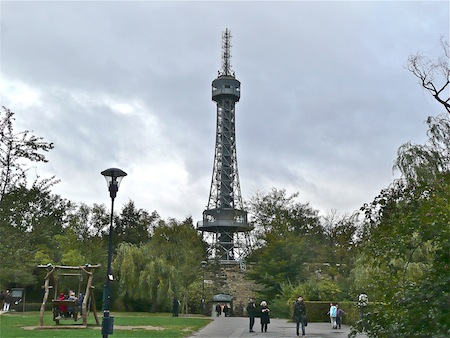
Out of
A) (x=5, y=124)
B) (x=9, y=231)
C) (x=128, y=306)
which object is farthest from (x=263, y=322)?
(x=128, y=306)

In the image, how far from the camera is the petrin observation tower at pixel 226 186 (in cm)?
7656

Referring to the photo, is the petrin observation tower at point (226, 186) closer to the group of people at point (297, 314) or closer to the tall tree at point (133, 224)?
the tall tree at point (133, 224)

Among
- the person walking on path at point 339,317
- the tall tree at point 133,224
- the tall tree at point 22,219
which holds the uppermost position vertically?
the tall tree at point 133,224

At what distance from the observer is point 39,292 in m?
41.9

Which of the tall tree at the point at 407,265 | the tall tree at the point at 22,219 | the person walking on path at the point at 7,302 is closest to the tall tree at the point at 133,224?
the person walking on path at the point at 7,302

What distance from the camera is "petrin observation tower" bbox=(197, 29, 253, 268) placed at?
251ft

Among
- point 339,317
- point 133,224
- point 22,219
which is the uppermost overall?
point 133,224

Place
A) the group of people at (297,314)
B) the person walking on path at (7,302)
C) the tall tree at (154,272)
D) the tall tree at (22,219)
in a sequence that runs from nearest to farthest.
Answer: the tall tree at (22,219) → the group of people at (297,314) → the person walking on path at (7,302) → the tall tree at (154,272)

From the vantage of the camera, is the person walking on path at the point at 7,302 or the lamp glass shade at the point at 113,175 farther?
the person walking on path at the point at 7,302

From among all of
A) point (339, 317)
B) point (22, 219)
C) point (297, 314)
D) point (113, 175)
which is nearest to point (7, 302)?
point (339, 317)

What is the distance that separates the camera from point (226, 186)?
80.8 metres

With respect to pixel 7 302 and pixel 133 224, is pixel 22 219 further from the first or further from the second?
pixel 133 224

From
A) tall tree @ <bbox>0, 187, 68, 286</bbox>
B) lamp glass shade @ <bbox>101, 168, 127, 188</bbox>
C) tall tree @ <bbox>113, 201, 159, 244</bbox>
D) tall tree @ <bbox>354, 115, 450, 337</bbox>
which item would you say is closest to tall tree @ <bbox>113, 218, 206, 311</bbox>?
tall tree @ <bbox>113, 201, 159, 244</bbox>

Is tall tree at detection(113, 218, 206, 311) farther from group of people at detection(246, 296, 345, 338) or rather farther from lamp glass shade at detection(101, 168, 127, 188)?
lamp glass shade at detection(101, 168, 127, 188)
